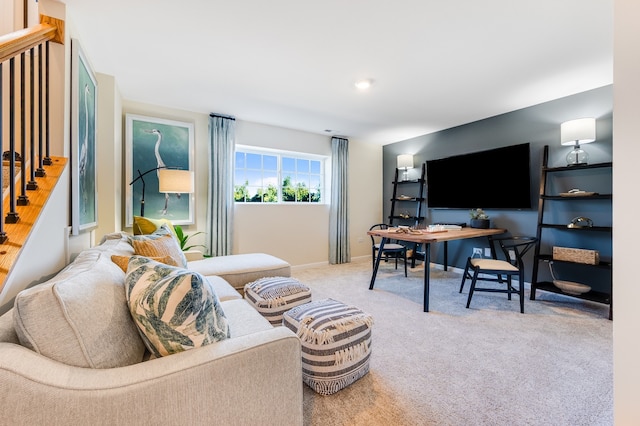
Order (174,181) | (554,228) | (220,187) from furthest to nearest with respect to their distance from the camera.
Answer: (220,187), (554,228), (174,181)

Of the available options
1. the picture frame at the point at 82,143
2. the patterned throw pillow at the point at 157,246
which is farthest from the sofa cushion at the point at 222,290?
the picture frame at the point at 82,143

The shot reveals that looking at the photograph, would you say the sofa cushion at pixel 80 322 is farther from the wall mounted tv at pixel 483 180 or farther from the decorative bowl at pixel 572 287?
the wall mounted tv at pixel 483 180

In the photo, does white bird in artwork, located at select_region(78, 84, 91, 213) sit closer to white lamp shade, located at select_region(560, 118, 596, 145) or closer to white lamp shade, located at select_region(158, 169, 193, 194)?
white lamp shade, located at select_region(158, 169, 193, 194)

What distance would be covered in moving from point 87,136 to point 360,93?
2589 mm

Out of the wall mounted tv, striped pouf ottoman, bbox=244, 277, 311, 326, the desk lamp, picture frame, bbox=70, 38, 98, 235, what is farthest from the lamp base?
picture frame, bbox=70, 38, 98, 235

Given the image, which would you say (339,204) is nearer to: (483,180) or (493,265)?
(483,180)

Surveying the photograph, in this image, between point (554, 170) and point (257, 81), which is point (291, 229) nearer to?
point (257, 81)

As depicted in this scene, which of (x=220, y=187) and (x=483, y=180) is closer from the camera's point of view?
(x=220, y=187)

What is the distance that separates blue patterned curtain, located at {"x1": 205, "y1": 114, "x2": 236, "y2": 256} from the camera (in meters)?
3.66

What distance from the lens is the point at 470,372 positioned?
1697mm

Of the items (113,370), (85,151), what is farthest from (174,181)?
(113,370)

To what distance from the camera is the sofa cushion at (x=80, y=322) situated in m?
0.75

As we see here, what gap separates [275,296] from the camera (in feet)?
6.60

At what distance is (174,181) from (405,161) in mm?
3702
